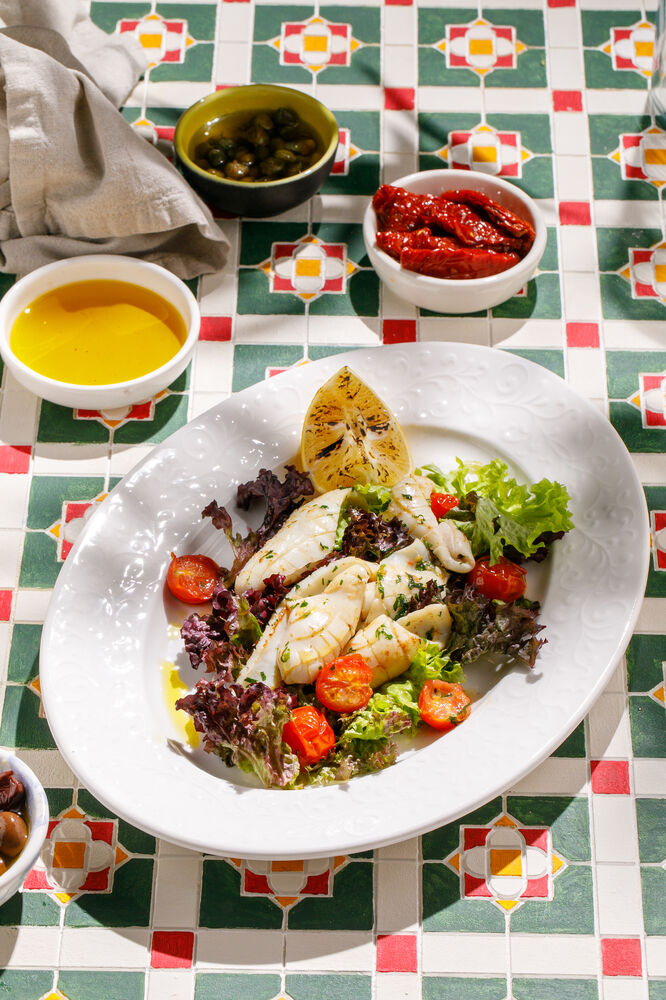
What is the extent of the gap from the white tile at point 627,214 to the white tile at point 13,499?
1.79m

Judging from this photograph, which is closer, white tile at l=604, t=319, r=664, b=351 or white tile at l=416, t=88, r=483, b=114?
white tile at l=604, t=319, r=664, b=351

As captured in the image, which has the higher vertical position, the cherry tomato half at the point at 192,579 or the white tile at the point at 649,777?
the cherry tomato half at the point at 192,579

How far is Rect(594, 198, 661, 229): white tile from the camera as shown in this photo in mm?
3219

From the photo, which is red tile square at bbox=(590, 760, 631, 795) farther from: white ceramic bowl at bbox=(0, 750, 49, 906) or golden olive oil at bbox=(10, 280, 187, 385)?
Result: golden olive oil at bbox=(10, 280, 187, 385)

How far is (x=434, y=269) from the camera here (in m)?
2.90

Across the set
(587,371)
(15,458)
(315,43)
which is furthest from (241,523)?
(315,43)

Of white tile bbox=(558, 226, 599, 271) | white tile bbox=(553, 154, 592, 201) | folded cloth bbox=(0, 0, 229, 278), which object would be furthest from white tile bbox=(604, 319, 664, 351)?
folded cloth bbox=(0, 0, 229, 278)

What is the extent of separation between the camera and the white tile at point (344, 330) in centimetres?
301

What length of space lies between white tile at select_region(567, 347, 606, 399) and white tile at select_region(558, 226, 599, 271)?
0.95 ft

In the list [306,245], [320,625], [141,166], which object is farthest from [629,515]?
[141,166]

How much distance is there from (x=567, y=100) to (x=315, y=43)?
815 mm

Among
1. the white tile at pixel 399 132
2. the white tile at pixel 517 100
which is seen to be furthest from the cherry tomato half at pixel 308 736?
the white tile at pixel 517 100

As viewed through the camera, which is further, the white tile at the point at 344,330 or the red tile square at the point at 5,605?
the white tile at the point at 344,330

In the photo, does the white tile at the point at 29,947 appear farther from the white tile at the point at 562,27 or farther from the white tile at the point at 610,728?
the white tile at the point at 562,27
